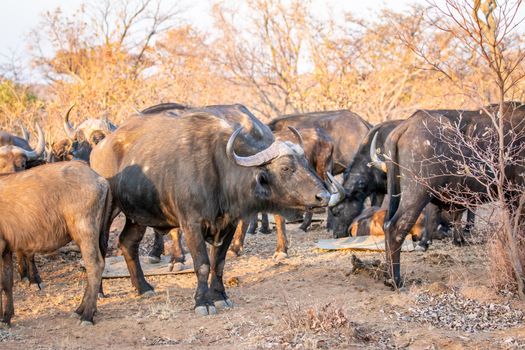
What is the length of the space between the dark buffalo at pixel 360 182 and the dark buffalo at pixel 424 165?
319 centimetres

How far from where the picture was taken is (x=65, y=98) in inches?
903

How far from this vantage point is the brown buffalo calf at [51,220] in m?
7.67

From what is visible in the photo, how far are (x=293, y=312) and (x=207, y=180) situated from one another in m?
1.72

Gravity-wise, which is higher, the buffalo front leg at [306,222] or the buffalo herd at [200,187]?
the buffalo herd at [200,187]

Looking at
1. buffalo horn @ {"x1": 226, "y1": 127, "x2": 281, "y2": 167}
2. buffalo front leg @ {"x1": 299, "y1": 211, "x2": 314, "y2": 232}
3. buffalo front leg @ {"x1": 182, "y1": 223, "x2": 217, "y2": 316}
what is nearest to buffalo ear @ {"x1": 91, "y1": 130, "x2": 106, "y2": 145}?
buffalo front leg @ {"x1": 299, "y1": 211, "x2": 314, "y2": 232}

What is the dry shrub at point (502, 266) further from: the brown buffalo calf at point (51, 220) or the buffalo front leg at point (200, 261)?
the brown buffalo calf at point (51, 220)

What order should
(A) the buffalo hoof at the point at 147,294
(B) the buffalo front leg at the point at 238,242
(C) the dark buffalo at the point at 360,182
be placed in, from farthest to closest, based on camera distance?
(C) the dark buffalo at the point at 360,182 < (B) the buffalo front leg at the point at 238,242 < (A) the buffalo hoof at the point at 147,294

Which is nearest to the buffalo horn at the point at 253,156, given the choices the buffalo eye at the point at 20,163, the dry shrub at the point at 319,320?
the dry shrub at the point at 319,320

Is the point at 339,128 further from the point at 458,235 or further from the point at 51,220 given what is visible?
the point at 51,220

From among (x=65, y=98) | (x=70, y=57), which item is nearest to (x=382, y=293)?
(x=65, y=98)

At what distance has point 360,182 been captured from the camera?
13.0 meters

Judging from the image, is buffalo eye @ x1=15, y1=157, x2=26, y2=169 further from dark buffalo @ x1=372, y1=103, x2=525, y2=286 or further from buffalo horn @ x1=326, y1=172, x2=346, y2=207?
dark buffalo @ x1=372, y1=103, x2=525, y2=286

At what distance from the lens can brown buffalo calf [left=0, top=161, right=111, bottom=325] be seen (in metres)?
7.67

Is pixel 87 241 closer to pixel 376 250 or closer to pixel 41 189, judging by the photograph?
pixel 41 189
